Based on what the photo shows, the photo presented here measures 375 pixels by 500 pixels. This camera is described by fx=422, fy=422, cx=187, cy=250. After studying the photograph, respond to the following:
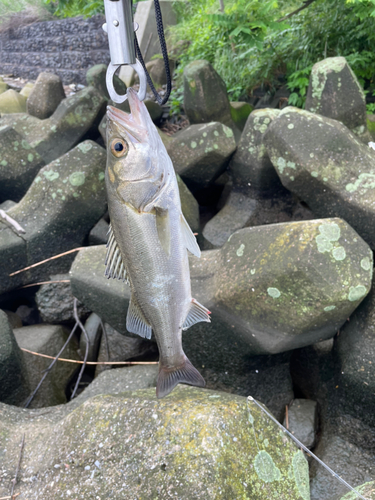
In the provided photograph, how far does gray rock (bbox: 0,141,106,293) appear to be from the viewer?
377 centimetres

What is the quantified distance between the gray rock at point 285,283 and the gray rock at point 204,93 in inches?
114

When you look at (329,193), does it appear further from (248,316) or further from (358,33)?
(358,33)

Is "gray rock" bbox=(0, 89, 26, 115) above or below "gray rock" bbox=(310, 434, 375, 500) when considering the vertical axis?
above

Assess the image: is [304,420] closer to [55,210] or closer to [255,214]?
[255,214]

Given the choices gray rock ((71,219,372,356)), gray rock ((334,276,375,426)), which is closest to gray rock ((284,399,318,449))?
gray rock ((334,276,375,426))

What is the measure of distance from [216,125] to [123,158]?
2709 millimetres

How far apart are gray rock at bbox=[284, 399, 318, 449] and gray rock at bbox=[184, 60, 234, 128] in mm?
3540

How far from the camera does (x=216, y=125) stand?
160 inches

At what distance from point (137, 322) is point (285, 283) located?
92 cm

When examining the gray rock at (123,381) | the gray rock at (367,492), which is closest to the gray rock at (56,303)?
the gray rock at (123,381)

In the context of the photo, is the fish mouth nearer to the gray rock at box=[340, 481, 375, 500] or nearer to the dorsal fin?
the dorsal fin

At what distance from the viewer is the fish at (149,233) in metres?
1.53

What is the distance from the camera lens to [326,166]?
124 inches

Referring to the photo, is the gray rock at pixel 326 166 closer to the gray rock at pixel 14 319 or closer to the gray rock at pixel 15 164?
the gray rock at pixel 15 164
